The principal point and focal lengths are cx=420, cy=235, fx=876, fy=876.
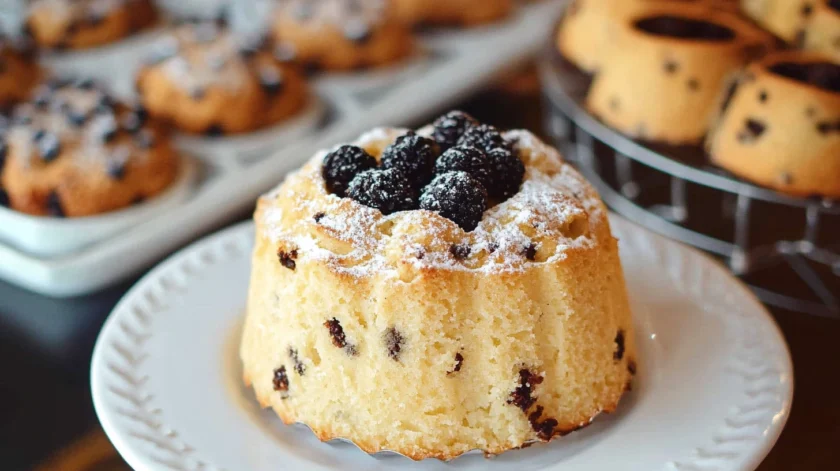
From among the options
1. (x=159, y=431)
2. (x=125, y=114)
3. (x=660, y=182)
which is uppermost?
(x=159, y=431)

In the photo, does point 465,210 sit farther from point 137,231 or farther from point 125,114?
point 125,114

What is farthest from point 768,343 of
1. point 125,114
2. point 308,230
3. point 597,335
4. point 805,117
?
point 125,114

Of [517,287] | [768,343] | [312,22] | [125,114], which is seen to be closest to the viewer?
[517,287]

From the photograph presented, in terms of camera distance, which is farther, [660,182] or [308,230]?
[660,182]

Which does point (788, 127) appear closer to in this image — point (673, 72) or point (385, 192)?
point (673, 72)

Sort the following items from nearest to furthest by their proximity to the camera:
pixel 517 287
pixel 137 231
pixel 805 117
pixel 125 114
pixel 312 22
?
pixel 517 287 < pixel 805 117 < pixel 137 231 < pixel 125 114 < pixel 312 22

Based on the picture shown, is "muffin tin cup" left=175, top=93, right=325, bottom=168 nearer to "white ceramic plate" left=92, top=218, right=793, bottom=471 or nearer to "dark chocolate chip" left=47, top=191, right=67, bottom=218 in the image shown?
"dark chocolate chip" left=47, top=191, right=67, bottom=218

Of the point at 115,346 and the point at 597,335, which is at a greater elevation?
the point at 597,335

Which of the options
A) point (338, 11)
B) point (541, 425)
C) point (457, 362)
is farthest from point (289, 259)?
point (338, 11)
